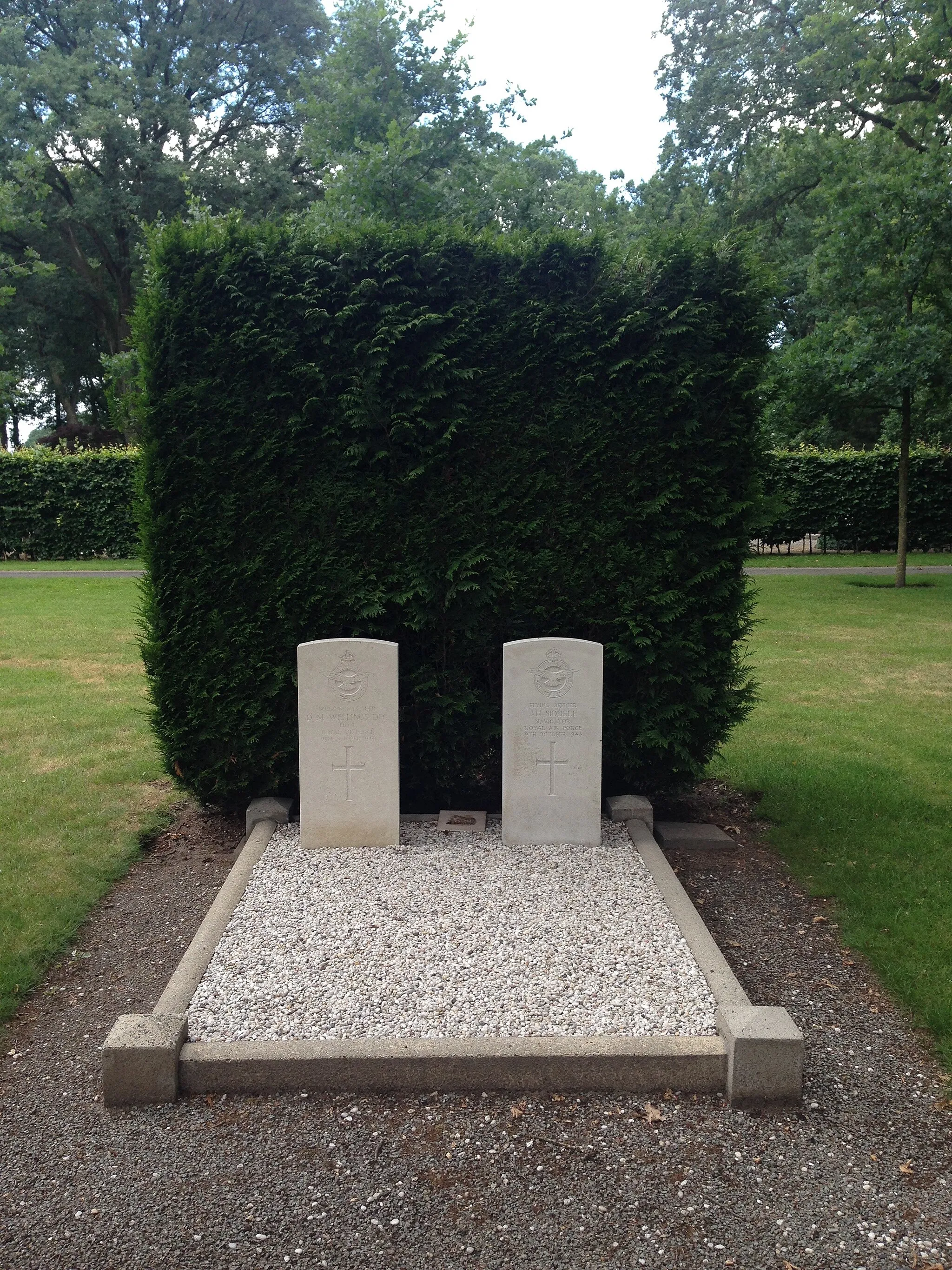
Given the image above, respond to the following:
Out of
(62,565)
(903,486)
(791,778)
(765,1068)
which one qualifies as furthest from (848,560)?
(765,1068)

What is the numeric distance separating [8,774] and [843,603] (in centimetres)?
1339

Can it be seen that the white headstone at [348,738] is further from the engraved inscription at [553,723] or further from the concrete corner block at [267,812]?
the engraved inscription at [553,723]

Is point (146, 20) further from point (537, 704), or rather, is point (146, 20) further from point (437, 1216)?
point (437, 1216)

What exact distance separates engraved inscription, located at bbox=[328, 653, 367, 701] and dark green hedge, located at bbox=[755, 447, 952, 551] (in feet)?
62.0

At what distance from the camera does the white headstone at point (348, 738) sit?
5.50 metres

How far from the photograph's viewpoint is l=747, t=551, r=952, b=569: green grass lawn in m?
21.8

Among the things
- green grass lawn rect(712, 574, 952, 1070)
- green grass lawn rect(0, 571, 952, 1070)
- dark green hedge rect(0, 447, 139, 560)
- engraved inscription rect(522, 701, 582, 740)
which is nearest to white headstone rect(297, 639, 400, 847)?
engraved inscription rect(522, 701, 582, 740)

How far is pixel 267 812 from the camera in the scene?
603 centimetres

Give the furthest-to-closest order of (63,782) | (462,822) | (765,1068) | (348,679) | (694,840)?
1. (63,782)
2. (694,840)
3. (462,822)
4. (348,679)
5. (765,1068)

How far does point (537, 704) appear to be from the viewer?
555cm

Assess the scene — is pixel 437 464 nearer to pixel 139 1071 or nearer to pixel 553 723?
pixel 553 723

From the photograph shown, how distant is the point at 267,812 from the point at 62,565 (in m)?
18.6

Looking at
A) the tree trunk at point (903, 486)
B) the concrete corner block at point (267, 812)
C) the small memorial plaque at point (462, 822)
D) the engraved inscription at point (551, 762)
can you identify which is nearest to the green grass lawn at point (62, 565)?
the tree trunk at point (903, 486)

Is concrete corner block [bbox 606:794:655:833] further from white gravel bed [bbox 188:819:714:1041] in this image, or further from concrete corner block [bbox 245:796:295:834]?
concrete corner block [bbox 245:796:295:834]
